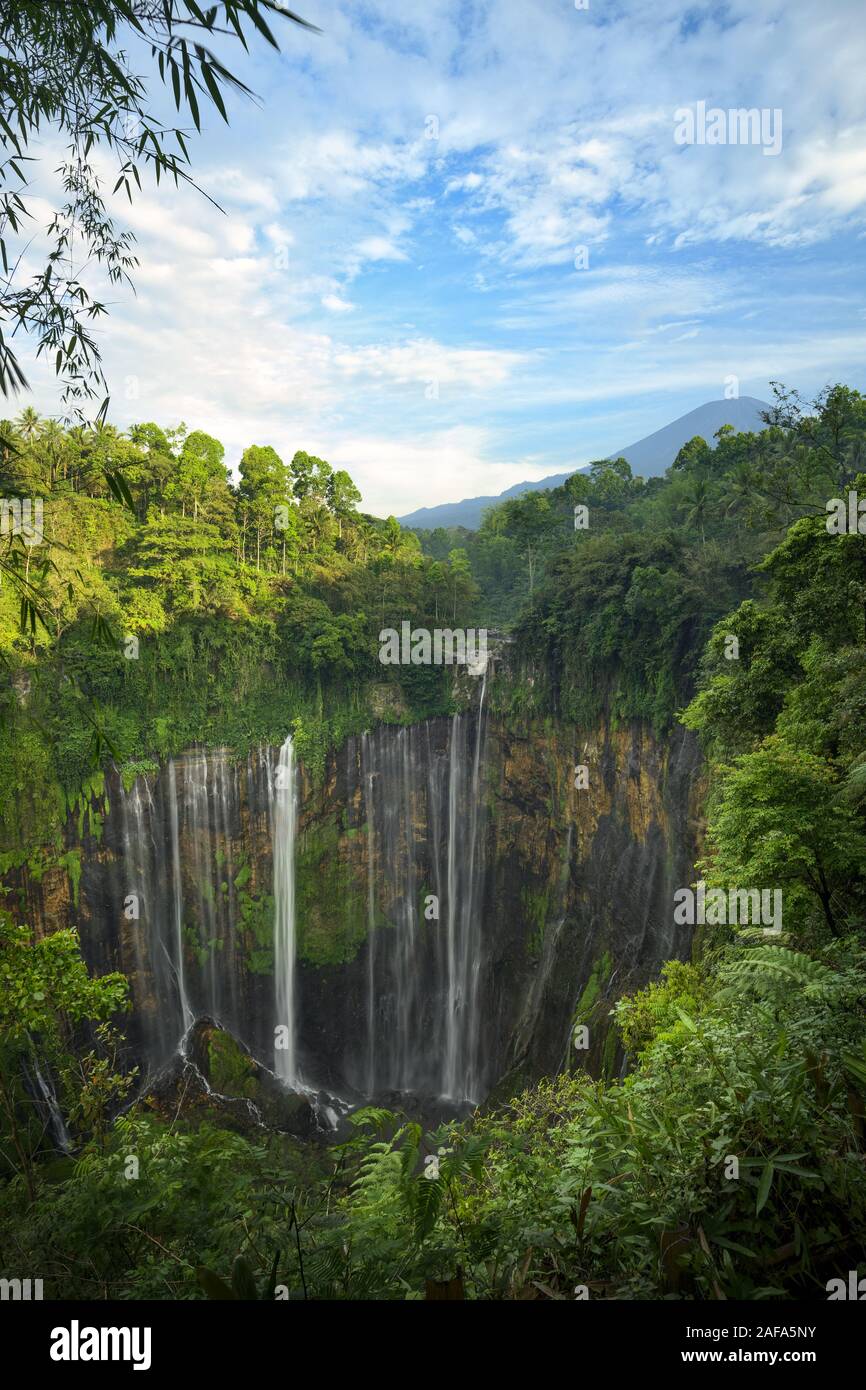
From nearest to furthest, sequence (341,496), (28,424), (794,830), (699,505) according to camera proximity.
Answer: (794,830) < (28,424) < (699,505) < (341,496)

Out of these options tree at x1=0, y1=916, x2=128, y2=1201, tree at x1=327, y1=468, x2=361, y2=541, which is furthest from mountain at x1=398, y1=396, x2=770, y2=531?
tree at x1=0, y1=916, x2=128, y2=1201

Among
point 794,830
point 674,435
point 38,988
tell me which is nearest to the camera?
point 38,988

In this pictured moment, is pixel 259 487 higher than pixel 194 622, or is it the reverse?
pixel 259 487

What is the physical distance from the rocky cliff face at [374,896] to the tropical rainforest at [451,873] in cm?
14

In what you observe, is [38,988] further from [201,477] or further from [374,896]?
[201,477]

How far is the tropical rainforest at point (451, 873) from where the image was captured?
2.57 m

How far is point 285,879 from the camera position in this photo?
2147 cm

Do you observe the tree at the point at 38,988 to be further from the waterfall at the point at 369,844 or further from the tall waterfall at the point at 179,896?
the waterfall at the point at 369,844

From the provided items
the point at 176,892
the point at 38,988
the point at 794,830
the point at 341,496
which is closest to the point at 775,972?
the point at 794,830

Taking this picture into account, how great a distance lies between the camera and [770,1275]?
82.4 inches

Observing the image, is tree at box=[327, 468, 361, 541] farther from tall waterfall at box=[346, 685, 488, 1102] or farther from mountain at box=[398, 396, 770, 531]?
mountain at box=[398, 396, 770, 531]

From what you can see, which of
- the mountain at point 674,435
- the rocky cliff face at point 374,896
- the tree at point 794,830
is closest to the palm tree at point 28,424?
the rocky cliff face at point 374,896

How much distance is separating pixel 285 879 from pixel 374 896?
281cm
